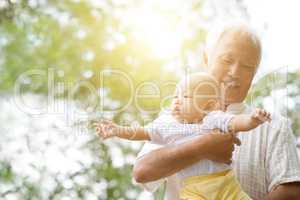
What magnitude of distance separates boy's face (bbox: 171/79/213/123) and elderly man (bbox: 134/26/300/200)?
69mm

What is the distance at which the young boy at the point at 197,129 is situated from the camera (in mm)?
914

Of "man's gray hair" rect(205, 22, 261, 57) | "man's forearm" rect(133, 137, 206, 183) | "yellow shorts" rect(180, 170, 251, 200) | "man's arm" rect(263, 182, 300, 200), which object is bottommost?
"man's arm" rect(263, 182, 300, 200)

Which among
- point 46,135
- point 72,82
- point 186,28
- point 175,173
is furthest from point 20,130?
point 175,173

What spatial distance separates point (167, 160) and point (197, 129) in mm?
72

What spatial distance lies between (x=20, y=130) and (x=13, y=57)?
0.21m

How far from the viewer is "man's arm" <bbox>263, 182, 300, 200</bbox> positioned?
3.22 ft

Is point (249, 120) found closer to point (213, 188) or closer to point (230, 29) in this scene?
point (213, 188)

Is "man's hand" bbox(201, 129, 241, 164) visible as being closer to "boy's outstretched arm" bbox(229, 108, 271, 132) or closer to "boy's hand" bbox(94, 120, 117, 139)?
"boy's outstretched arm" bbox(229, 108, 271, 132)

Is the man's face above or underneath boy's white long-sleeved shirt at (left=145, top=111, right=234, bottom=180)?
above

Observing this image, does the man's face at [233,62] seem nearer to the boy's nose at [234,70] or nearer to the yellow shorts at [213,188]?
the boy's nose at [234,70]

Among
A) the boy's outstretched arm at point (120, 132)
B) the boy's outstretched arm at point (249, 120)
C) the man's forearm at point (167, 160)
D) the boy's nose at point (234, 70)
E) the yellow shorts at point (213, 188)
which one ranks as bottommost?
the yellow shorts at point (213, 188)

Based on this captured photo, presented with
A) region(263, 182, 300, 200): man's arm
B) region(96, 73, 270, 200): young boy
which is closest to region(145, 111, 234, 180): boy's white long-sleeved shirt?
region(96, 73, 270, 200): young boy

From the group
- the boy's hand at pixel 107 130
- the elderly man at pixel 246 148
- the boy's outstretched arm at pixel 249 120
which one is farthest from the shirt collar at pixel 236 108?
the boy's hand at pixel 107 130

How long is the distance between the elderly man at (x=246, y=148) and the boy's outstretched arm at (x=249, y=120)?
105 mm
